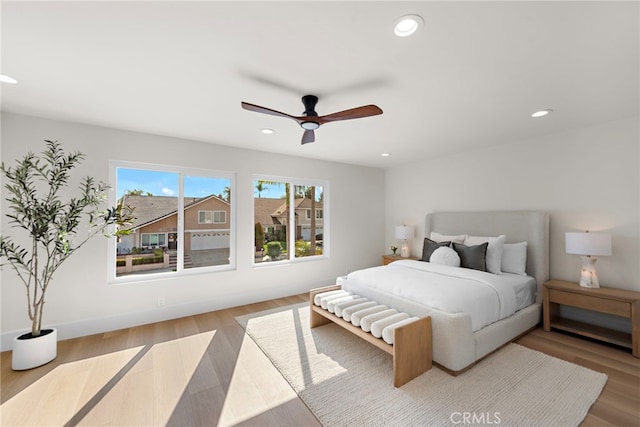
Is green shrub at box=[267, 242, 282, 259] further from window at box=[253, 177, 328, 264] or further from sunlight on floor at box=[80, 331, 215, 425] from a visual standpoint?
sunlight on floor at box=[80, 331, 215, 425]

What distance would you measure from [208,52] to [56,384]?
9.42 feet

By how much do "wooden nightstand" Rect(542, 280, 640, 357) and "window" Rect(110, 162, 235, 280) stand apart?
13.7 feet

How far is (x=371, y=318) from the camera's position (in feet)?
7.77

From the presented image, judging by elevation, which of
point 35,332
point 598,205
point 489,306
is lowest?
point 35,332

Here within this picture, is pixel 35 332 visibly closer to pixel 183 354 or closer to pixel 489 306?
pixel 183 354

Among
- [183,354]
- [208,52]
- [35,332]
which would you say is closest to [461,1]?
[208,52]

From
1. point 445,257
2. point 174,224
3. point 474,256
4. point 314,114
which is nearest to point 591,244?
point 474,256

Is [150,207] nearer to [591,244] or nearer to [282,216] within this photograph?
[282,216]

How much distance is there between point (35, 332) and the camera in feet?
7.89

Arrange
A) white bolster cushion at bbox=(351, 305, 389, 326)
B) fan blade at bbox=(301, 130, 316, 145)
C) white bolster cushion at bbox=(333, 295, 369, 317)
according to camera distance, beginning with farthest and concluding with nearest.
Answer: white bolster cushion at bbox=(333, 295, 369, 317) < fan blade at bbox=(301, 130, 316, 145) < white bolster cushion at bbox=(351, 305, 389, 326)

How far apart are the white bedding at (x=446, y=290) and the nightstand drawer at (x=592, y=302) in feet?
0.88

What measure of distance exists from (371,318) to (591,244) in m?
2.48

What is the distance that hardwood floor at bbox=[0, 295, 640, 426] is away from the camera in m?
1.73

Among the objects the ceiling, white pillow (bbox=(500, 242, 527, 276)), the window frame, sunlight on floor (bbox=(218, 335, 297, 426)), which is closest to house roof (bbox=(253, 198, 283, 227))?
the window frame
